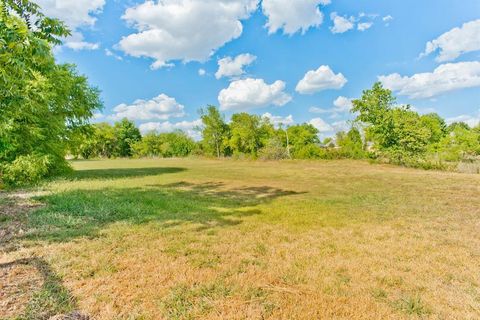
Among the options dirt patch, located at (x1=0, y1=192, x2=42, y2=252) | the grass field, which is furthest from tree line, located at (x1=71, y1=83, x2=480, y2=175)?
the grass field

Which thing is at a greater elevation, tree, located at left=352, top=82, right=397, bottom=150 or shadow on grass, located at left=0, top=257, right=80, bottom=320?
tree, located at left=352, top=82, right=397, bottom=150

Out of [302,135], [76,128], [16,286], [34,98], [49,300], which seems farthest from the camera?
[302,135]

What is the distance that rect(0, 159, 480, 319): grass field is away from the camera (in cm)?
316

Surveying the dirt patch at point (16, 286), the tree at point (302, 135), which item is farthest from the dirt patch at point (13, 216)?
the tree at point (302, 135)

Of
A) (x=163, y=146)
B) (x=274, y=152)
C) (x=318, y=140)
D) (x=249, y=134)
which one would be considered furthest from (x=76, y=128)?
(x=163, y=146)

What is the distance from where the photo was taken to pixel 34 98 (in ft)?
22.9

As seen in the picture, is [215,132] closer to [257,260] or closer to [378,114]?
[378,114]

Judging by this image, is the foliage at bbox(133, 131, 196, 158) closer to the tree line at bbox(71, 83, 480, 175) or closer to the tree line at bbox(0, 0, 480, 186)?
the tree line at bbox(71, 83, 480, 175)

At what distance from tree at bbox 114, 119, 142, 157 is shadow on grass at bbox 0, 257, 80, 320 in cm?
7301

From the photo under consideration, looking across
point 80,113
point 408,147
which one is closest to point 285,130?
point 408,147

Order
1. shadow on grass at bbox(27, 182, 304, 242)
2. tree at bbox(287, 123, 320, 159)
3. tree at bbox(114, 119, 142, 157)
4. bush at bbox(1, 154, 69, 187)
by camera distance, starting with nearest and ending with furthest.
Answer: shadow on grass at bbox(27, 182, 304, 242) < bush at bbox(1, 154, 69, 187) < tree at bbox(287, 123, 320, 159) < tree at bbox(114, 119, 142, 157)

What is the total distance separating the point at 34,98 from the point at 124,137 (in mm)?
70746

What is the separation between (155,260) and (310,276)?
94.3 inches

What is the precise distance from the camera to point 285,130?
52469 millimetres
